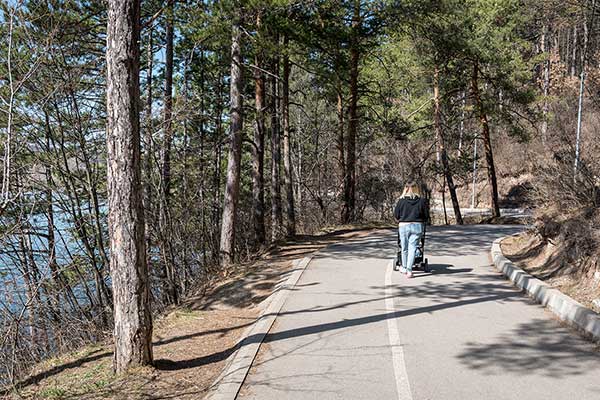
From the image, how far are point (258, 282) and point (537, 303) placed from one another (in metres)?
5.35

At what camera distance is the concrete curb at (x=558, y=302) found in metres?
6.22

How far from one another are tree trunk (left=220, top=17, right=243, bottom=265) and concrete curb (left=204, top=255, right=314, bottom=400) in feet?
12.0

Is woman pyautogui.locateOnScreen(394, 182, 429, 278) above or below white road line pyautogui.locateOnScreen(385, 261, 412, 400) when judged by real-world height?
above

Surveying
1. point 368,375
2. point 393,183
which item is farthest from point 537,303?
point 393,183

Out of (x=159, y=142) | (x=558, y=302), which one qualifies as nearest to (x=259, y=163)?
(x=159, y=142)

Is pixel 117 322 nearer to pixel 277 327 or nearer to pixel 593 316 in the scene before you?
pixel 277 327

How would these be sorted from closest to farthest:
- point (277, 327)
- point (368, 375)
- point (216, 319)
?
1. point (368, 375)
2. point (277, 327)
3. point (216, 319)

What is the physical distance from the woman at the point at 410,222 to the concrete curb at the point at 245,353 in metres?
2.43

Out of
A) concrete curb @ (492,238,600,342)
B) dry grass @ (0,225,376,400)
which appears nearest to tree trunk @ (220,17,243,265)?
dry grass @ (0,225,376,400)

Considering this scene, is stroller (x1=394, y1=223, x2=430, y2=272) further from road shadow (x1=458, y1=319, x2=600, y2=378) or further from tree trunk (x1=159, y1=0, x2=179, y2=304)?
tree trunk (x1=159, y1=0, x2=179, y2=304)

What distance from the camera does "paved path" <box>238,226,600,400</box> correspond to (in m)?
4.97

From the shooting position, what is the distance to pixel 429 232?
17953 millimetres

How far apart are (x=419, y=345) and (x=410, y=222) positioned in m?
4.35

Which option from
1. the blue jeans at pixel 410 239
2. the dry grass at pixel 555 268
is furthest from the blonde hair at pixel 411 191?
the dry grass at pixel 555 268
